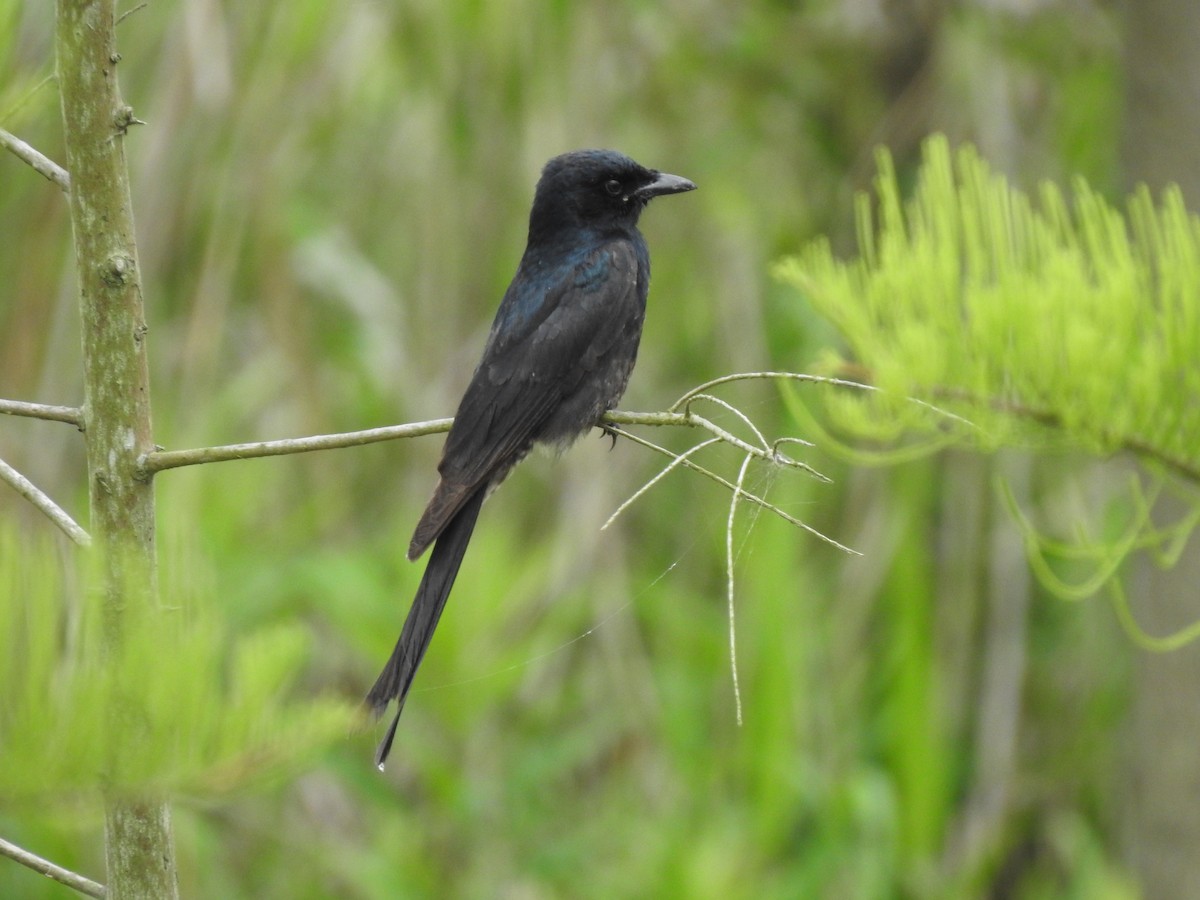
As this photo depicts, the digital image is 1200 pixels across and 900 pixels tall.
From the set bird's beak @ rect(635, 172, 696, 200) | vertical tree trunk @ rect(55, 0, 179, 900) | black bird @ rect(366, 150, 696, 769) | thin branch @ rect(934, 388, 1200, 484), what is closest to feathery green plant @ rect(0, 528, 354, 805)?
vertical tree trunk @ rect(55, 0, 179, 900)

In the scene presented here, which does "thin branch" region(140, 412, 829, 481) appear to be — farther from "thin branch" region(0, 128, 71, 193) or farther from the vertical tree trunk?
"thin branch" region(0, 128, 71, 193)

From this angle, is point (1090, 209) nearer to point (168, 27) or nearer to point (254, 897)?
point (168, 27)

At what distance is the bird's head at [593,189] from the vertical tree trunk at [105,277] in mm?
1848

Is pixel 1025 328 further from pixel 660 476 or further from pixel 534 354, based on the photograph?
pixel 534 354

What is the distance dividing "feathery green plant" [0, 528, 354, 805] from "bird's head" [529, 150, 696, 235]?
2.02m

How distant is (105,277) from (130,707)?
437 millimetres

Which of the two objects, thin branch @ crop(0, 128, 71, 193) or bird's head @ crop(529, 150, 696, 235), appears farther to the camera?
bird's head @ crop(529, 150, 696, 235)

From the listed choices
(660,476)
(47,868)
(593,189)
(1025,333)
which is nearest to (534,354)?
(593,189)

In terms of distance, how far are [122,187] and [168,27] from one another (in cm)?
275

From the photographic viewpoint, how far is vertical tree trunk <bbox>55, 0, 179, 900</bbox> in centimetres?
131

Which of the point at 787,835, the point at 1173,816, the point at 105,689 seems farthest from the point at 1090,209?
the point at 787,835

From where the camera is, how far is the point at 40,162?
140 centimetres

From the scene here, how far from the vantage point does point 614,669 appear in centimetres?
426

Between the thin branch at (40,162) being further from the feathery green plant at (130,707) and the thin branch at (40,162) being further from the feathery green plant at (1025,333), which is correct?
the feathery green plant at (1025,333)
